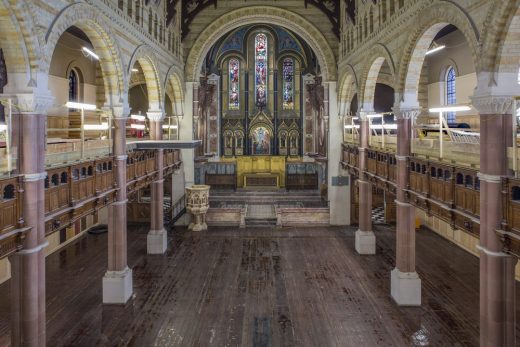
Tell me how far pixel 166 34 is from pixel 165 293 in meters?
11.7

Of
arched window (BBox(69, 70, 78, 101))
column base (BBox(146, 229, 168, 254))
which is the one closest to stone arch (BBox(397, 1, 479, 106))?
column base (BBox(146, 229, 168, 254))

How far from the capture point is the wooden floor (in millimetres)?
11117

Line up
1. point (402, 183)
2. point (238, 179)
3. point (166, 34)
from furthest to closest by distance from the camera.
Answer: point (238, 179)
point (166, 34)
point (402, 183)

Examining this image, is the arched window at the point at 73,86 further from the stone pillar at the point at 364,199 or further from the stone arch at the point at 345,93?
the stone pillar at the point at 364,199

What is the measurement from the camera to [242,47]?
31.4 meters

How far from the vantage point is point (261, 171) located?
1232 inches

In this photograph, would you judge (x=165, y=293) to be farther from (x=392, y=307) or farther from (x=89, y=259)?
(x=392, y=307)

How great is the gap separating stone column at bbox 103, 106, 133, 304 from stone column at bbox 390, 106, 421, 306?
28.1 ft

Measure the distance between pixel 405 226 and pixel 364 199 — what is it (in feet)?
17.8

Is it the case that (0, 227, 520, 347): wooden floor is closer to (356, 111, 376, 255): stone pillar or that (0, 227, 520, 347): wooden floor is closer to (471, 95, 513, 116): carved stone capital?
(356, 111, 376, 255): stone pillar

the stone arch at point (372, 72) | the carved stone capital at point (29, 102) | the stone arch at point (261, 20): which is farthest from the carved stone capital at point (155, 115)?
the carved stone capital at point (29, 102)

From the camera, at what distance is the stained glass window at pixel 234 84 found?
1251 inches

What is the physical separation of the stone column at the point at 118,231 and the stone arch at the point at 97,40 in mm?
675

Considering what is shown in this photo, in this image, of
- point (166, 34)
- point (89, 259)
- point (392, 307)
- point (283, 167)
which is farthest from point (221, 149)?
point (392, 307)
